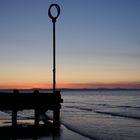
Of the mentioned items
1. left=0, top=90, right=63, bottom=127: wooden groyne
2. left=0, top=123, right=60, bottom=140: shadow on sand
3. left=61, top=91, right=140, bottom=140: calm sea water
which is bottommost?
left=61, top=91, right=140, bottom=140: calm sea water

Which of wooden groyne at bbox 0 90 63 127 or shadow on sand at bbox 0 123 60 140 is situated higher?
wooden groyne at bbox 0 90 63 127

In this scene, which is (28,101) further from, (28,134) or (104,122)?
(104,122)

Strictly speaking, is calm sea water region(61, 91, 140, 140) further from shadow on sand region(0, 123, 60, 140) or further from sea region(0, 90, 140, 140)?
shadow on sand region(0, 123, 60, 140)

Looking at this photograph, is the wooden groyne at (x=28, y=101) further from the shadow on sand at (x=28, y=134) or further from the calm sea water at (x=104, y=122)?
the calm sea water at (x=104, y=122)

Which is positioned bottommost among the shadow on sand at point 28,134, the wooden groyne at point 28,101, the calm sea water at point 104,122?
the calm sea water at point 104,122

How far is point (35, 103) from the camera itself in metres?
15.4

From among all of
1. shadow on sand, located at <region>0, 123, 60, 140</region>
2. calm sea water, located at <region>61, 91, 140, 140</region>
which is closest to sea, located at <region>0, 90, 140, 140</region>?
calm sea water, located at <region>61, 91, 140, 140</region>

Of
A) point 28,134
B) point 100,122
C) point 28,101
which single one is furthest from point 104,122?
point 28,134

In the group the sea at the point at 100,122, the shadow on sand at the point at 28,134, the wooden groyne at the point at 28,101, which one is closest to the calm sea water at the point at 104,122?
the sea at the point at 100,122

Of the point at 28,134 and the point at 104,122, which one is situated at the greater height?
the point at 28,134

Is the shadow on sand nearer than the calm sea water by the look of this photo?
Yes

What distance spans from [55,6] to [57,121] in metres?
5.74

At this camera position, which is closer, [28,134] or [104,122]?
[28,134]

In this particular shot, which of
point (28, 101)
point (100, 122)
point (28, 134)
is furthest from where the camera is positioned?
point (100, 122)
